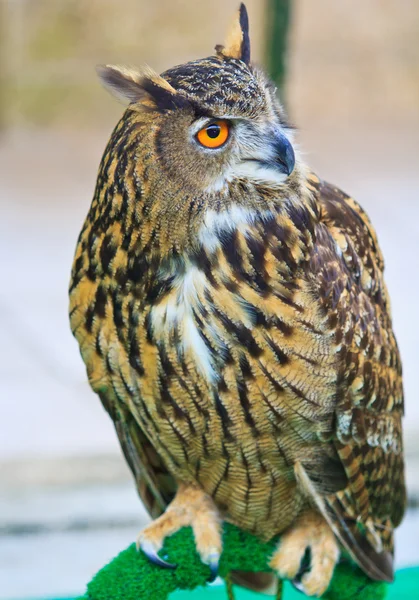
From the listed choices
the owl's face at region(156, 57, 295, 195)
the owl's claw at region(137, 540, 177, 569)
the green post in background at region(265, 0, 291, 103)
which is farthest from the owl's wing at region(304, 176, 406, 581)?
the green post in background at region(265, 0, 291, 103)

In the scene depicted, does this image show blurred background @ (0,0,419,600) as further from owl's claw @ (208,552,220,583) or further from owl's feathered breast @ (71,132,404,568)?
owl's claw @ (208,552,220,583)

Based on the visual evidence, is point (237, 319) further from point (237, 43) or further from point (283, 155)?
point (237, 43)

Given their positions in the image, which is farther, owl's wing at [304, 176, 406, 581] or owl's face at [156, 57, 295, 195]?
owl's wing at [304, 176, 406, 581]

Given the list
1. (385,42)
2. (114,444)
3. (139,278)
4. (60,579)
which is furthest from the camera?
(385,42)

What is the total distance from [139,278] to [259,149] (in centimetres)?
37

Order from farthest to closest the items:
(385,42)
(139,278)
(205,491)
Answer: (385,42) < (205,491) < (139,278)

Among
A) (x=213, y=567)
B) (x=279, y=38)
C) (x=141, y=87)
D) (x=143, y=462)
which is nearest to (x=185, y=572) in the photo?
(x=213, y=567)

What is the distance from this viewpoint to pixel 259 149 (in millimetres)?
1979

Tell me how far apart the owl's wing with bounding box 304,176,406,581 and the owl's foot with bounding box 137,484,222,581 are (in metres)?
0.26

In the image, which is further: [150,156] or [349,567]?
[349,567]

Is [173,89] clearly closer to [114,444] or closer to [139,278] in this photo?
[139,278]

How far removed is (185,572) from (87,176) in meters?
5.10

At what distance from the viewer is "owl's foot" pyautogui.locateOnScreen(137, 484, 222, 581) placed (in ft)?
7.39

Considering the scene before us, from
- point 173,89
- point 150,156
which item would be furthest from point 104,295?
point 173,89
